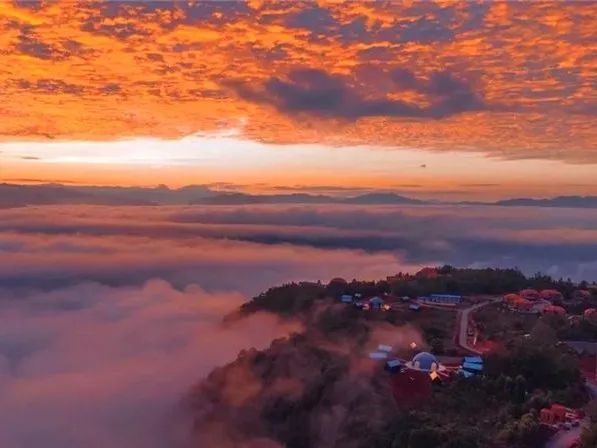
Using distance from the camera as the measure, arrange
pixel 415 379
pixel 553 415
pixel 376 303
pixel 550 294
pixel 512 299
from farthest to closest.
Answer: pixel 550 294
pixel 512 299
pixel 376 303
pixel 415 379
pixel 553 415

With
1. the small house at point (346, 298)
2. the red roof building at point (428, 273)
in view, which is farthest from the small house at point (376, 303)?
the red roof building at point (428, 273)

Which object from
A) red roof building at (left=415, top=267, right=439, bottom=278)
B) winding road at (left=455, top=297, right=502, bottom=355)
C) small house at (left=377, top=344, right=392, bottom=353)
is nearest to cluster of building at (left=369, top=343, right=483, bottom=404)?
small house at (left=377, top=344, right=392, bottom=353)

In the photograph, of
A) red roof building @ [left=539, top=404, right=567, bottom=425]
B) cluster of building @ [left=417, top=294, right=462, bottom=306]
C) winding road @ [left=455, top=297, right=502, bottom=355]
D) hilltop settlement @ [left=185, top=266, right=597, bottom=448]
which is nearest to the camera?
red roof building @ [left=539, top=404, right=567, bottom=425]

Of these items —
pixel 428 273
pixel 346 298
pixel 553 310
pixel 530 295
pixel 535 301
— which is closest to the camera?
pixel 553 310

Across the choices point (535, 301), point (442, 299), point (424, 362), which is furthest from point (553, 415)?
point (442, 299)

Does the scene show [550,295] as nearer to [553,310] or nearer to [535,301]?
[535,301]

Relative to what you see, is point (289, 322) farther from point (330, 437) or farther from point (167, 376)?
point (330, 437)

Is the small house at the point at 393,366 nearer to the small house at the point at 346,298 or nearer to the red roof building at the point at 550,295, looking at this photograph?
the small house at the point at 346,298

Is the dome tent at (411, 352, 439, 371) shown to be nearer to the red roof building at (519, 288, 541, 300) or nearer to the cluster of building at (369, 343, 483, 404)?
the cluster of building at (369, 343, 483, 404)
